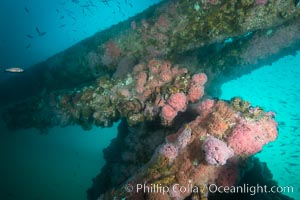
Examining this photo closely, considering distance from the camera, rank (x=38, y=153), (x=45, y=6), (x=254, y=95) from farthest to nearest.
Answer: (x=45, y=6), (x=254, y=95), (x=38, y=153)

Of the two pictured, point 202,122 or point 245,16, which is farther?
point 245,16

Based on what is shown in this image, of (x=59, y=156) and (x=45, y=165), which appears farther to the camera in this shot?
(x=59, y=156)

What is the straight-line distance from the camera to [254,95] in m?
42.5

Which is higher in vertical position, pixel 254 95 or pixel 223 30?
pixel 254 95

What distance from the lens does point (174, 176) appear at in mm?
4922

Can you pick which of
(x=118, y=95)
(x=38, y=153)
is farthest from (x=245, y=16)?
(x=38, y=153)

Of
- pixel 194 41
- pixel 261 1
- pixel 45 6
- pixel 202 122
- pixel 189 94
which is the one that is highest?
pixel 45 6

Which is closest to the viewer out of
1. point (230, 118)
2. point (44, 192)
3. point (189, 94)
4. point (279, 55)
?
point (230, 118)

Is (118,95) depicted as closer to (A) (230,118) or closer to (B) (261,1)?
(A) (230,118)

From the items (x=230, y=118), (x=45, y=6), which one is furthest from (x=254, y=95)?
(x=45, y=6)

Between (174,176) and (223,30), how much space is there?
16.4 ft

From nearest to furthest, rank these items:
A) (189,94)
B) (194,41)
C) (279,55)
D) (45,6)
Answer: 1. (189,94)
2. (194,41)
3. (279,55)
4. (45,6)

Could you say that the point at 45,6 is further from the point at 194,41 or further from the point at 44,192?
the point at 194,41

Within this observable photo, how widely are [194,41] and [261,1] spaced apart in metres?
2.23
